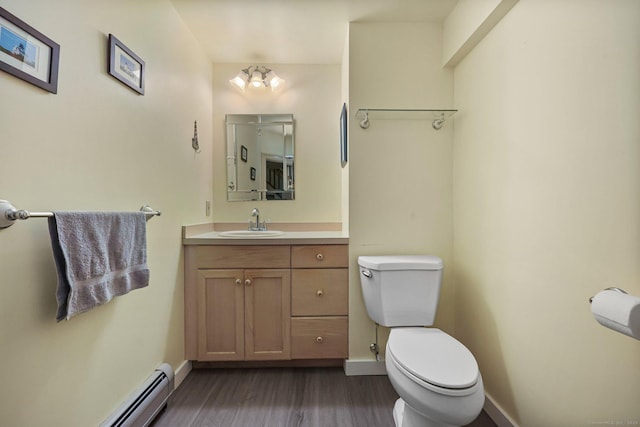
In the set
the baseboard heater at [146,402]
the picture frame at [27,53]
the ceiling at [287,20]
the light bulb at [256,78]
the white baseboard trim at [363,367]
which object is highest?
the ceiling at [287,20]

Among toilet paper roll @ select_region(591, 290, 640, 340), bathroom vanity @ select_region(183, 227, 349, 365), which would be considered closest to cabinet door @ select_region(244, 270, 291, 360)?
bathroom vanity @ select_region(183, 227, 349, 365)

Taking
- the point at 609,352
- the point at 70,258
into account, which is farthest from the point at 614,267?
Result: the point at 70,258

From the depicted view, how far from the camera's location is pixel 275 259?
1676 mm

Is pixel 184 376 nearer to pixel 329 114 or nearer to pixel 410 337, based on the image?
pixel 410 337

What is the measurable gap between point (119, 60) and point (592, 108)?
177cm

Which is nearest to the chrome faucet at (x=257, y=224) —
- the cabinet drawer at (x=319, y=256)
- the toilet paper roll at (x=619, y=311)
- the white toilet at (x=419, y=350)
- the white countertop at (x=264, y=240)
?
the white countertop at (x=264, y=240)

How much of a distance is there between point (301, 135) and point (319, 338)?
5.12 ft

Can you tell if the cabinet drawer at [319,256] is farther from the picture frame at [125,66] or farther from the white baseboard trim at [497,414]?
the picture frame at [125,66]

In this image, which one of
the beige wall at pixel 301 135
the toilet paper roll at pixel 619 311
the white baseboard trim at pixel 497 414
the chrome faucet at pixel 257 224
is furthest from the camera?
the beige wall at pixel 301 135

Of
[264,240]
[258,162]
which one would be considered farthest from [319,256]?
[258,162]

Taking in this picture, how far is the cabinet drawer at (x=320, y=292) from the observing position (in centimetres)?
168

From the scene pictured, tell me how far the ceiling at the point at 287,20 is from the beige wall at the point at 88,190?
220 millimetres

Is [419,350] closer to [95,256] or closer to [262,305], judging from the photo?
[262,305]

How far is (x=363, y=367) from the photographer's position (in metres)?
1.67
